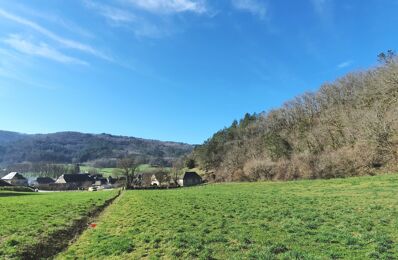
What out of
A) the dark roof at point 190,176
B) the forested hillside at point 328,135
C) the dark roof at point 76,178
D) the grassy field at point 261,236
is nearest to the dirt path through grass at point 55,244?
the grassy field at point 261,236

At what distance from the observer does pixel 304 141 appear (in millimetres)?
78250

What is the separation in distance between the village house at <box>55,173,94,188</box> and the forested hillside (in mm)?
73344

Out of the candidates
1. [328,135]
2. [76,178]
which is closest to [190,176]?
[328,135]

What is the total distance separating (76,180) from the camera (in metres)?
166

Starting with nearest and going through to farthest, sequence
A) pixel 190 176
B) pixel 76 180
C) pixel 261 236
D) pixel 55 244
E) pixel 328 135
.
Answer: pixel 261 236 → pixel 55 244 → pixel 328 135 → pixel 190 176 → pixel 76 180

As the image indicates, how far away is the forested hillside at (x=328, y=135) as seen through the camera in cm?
5097

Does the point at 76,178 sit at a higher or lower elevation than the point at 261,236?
higher

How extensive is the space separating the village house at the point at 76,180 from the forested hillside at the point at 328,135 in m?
73.3

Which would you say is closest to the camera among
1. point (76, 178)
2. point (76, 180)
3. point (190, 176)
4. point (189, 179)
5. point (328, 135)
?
point (328, 135)

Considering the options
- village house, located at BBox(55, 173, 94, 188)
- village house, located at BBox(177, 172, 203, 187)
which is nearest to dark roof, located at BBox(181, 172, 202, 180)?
village house, located at BBox(177, 172, 203, 187)

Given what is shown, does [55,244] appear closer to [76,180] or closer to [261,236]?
[261,236]

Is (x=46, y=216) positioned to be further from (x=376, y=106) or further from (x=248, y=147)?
(x=248, y=147)

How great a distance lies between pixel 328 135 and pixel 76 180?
13108cm

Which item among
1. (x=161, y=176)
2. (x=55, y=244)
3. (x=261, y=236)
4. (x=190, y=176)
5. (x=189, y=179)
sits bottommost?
(x=55, y=244)
